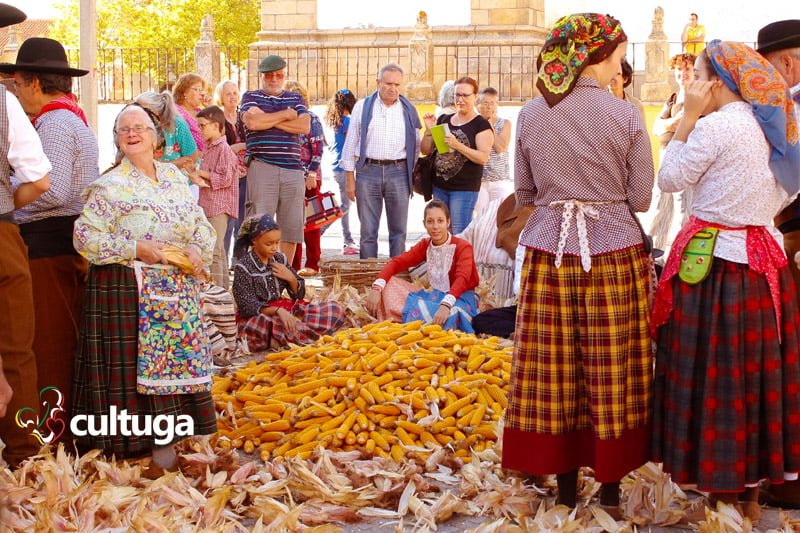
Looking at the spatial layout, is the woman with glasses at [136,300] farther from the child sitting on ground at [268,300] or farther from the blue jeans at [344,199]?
the blue jeans at [344,199]

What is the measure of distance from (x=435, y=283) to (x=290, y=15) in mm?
18005

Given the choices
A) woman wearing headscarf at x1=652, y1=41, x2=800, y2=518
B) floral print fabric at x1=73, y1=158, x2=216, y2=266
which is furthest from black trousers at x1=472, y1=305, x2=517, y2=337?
woman wearing headscarf at x1=652, y1=41, x2=800, y2=518

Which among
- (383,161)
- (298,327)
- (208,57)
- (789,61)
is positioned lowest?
(298,327)

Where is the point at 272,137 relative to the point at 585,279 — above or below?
above

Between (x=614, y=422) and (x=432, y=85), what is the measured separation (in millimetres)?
19909

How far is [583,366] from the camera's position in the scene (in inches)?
196

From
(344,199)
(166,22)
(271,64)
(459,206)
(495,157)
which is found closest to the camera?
(271,64)

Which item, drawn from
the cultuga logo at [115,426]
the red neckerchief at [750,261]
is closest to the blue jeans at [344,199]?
the cultuga logo at [115,426]

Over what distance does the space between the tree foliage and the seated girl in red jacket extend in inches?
1260

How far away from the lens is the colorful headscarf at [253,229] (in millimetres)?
8471

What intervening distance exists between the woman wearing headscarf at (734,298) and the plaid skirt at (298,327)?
3.99 meters

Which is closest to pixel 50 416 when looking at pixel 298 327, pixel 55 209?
pixel 55 209

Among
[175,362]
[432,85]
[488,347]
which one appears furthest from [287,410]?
[432,85]

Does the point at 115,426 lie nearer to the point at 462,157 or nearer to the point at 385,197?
the point at 462,157
